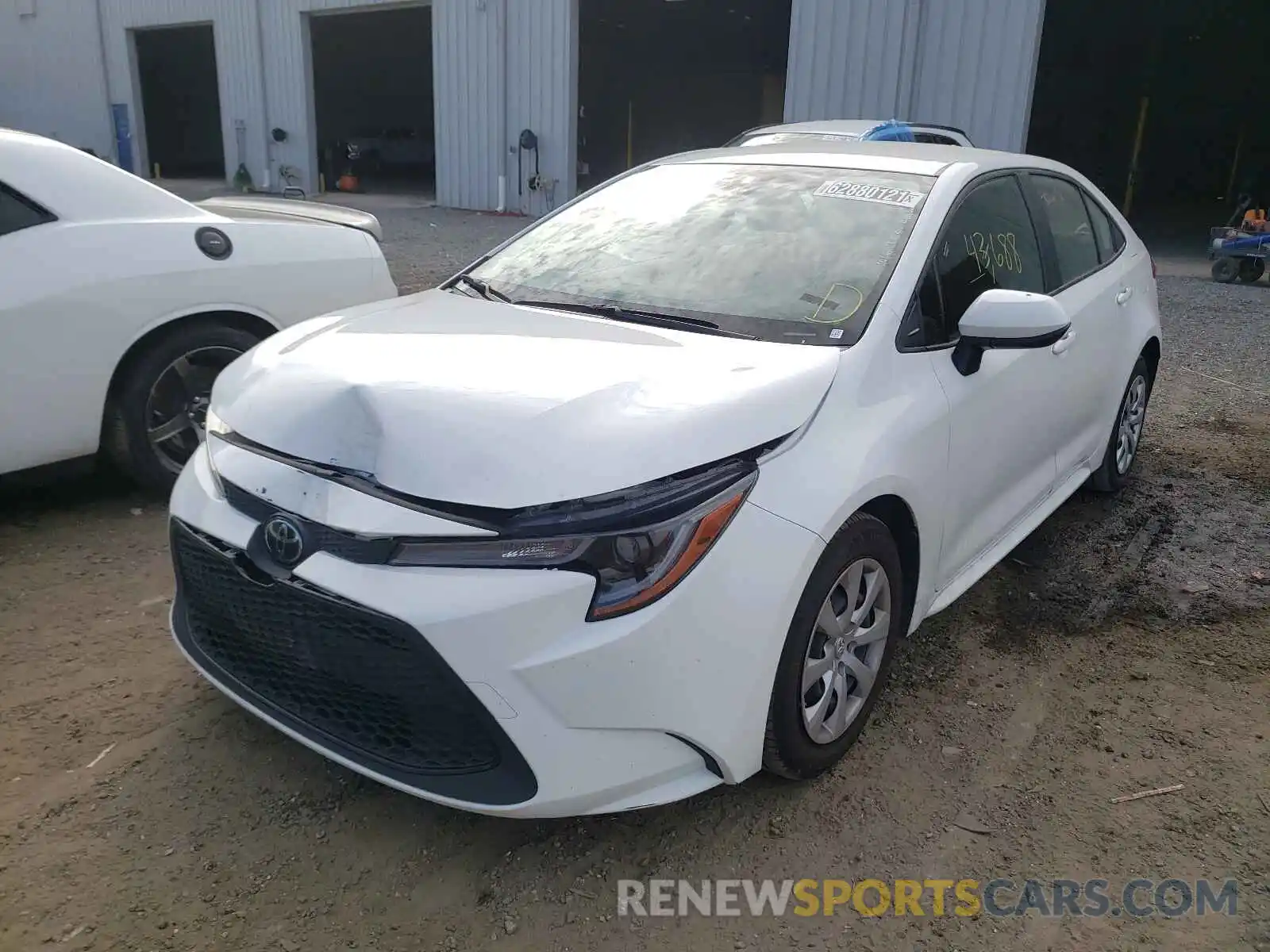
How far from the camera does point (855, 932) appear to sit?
7.16ft

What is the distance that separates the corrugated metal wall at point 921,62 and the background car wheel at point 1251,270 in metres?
3.07

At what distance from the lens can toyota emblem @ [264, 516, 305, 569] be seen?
85.5 inches

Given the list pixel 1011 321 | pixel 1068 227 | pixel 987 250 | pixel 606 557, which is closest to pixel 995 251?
pixel 987 250

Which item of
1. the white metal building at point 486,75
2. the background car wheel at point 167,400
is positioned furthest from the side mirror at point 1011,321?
the white metal building at point 486,75

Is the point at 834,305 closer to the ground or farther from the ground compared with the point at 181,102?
farther from the ground

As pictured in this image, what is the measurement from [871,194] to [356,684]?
6.99 ft

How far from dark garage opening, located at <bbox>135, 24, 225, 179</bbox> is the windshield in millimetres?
25416

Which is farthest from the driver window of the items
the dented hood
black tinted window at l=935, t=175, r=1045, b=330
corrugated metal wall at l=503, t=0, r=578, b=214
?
corrugated metal wall at l=503, t=0, r=578, b=214

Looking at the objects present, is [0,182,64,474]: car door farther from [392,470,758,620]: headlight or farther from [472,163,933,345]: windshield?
[392,470,758,620]: headlight

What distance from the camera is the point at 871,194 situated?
3170mm

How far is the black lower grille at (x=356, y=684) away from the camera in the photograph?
2.08 m

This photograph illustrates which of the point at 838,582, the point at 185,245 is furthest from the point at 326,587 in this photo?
the point at 185,245

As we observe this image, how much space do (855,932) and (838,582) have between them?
78cm

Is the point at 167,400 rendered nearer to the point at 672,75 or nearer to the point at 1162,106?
the point at 1162,106
